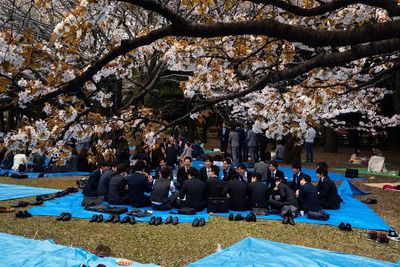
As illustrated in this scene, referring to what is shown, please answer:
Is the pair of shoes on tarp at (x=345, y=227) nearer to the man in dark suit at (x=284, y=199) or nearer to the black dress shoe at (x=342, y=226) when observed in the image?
the black dress shoe at (x=342, y=226)

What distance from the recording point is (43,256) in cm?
598

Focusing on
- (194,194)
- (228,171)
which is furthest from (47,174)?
(194,194)

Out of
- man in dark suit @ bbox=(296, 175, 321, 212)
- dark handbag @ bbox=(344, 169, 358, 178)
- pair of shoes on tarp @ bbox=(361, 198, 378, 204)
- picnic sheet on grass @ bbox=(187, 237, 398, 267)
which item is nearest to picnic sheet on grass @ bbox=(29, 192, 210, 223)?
man in dark suit @ bbox=(296, 175, 321, 212)

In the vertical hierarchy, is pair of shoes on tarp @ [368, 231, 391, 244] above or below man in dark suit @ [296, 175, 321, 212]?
below

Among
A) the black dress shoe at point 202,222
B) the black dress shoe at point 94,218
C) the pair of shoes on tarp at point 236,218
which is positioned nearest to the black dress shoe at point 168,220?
the black dress shoe at point 202,222

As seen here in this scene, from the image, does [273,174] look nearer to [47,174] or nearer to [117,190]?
[117,190]

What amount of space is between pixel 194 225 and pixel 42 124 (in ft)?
16.0

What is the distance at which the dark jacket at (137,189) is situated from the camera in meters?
10.6

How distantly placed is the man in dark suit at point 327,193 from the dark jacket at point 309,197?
0.68 metres

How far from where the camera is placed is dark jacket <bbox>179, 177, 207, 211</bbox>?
400 inches

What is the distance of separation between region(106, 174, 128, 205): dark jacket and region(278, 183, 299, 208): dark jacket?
398cm

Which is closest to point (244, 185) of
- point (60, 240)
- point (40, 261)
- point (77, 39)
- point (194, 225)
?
point (194, 225)

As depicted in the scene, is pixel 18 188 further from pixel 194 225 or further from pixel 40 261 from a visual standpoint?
pixel 40 261

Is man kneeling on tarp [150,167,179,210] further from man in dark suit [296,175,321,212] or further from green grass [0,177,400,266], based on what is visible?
man in dark suit [296,175,321,212]
